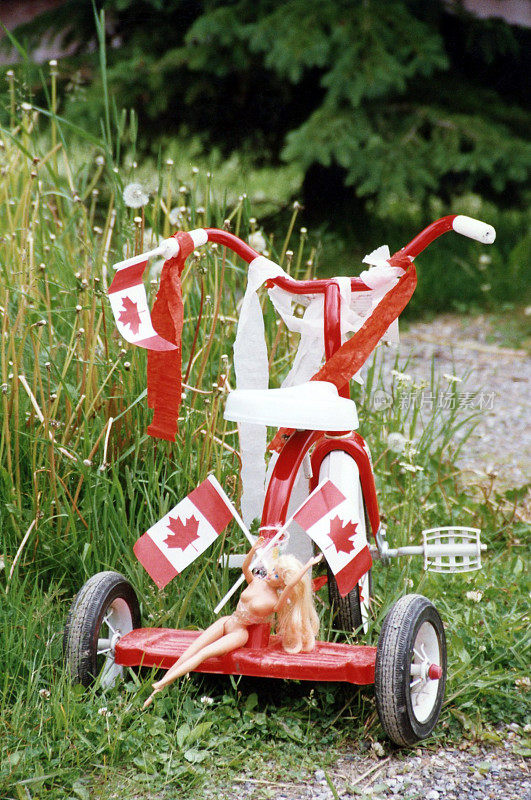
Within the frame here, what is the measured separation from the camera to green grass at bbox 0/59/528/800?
185 centimetres

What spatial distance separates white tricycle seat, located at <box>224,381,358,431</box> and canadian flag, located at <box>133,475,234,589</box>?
235 millimetres

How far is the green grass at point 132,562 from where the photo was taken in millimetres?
1851

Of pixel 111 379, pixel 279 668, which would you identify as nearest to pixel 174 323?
pixel 111 379

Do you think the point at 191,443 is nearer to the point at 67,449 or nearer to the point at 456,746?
the point at 67,449

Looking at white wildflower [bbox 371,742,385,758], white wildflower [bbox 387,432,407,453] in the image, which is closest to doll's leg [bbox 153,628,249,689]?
white wildflower [bbox 371,742,385,758]

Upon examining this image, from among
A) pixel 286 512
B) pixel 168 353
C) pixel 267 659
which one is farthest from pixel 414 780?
pixel 168 353

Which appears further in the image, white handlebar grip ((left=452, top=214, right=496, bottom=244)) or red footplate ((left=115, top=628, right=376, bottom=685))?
white handlebar grip ((left=452, top=214, right=496, bottom=244))

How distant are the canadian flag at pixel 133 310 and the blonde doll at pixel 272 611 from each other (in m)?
0.47

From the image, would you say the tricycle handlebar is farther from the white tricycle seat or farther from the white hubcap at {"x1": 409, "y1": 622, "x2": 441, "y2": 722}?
the white hubcap at {"x1": 409, "y1": 622, "x2": 441, "y2": 722}

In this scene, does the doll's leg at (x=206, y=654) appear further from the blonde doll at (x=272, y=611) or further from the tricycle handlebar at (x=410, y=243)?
the tricycle handlebar at (x=410, y=243)

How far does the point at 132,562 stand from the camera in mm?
2229

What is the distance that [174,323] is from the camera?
1898 mm

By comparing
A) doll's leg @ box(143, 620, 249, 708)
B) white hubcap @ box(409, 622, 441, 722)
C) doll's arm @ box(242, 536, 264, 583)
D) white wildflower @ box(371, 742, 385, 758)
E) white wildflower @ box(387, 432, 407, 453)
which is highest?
white wildflower @ box(387, 432, 407, 453)

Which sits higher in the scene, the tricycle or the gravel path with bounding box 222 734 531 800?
the tricycle
